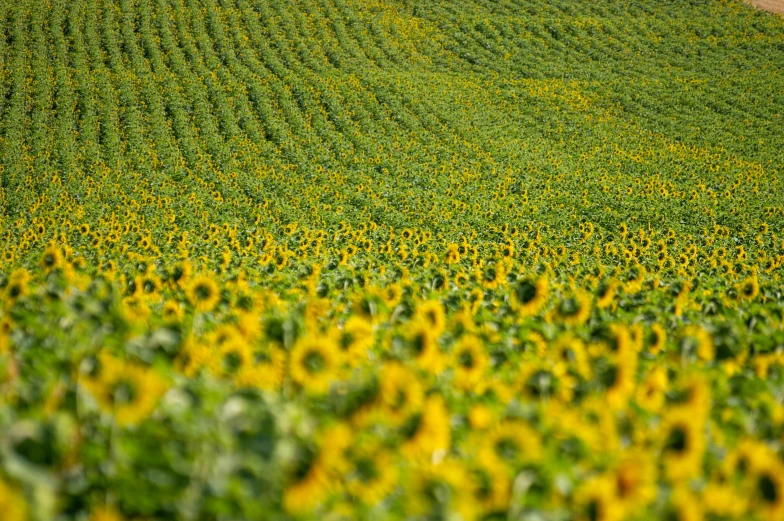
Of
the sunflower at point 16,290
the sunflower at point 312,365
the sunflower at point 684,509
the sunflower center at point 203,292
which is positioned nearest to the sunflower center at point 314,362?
the sunflower at point 312,365

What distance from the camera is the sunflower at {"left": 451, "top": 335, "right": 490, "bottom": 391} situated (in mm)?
3027

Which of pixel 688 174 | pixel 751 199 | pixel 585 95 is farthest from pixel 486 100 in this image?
pixel 751 199

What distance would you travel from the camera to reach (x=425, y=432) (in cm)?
208

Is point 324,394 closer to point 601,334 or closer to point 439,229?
point 601,334

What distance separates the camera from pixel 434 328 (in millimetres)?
3518

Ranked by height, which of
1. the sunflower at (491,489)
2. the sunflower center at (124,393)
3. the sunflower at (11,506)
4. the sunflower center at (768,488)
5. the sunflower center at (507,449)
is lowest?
the sunflower center at (507,449)

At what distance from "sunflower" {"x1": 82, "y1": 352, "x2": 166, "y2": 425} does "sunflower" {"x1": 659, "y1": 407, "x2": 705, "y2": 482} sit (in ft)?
6.23

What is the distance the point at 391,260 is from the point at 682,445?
813 centimetres

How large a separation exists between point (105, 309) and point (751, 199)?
2169 centimetres

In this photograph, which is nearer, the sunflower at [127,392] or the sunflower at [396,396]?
the sunflower at [127,392]

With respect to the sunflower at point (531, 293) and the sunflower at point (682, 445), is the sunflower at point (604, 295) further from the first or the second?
→ the sunflower at point (682, 445)

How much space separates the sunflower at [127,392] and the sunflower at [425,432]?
839 mm

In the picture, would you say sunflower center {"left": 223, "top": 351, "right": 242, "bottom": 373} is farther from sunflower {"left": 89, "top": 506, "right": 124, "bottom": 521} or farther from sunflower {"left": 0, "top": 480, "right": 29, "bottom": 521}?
sunflower {"left": 0, "top": 480, "right": 29, "bottom": 521}

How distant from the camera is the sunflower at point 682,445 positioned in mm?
2273
